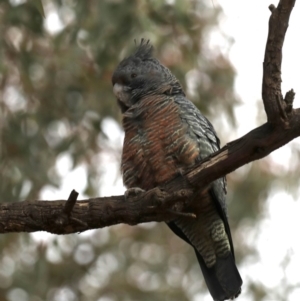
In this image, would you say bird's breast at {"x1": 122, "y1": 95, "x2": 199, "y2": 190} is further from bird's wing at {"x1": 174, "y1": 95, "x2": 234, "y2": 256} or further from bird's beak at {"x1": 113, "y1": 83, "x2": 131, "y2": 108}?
bird's beak at {"x1": 113, "y1": 83, "x2": 131, "y2": 108}

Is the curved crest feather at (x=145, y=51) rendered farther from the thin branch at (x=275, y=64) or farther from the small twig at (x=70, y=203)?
the thin branch at (x=275, y=64)

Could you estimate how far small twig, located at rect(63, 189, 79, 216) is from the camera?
3.17m

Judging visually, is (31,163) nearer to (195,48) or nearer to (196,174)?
(195,48)

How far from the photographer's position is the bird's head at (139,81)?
4594 millimetres

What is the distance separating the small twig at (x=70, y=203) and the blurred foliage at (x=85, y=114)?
2.66 metres

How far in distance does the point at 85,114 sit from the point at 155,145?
2831mm

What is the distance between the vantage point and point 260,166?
755cm

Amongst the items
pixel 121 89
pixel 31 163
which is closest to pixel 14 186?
pixel 31 163

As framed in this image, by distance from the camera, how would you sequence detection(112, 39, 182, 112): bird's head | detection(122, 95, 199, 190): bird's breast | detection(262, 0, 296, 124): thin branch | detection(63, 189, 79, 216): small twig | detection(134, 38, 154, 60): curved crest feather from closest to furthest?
1. detection(262, 0, 296, 124): thin branch
2. detection(63, 189, 79, 216): small twig
3. detection(122, 95, 199, 190): bird's breast
4. detection(112, 39, 182, 112): bird's head
5. detection(134, 38, 154, 60): curved crest feather

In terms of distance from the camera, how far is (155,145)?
410 centimetres

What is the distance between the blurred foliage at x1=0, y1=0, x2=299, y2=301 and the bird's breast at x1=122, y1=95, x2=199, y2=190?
1.53m

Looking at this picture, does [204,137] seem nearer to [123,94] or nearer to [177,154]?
[177,154]

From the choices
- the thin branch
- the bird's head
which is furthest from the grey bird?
the thin branch

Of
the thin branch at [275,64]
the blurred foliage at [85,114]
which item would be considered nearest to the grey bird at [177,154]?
the thin branch at [275,64]
